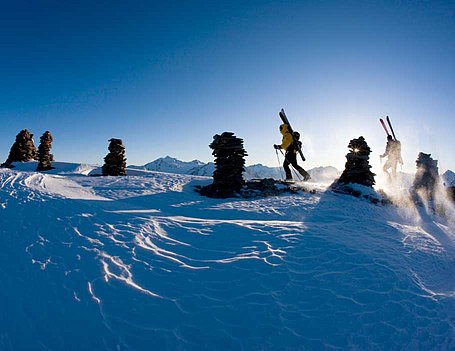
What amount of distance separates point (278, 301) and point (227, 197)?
33.9ft

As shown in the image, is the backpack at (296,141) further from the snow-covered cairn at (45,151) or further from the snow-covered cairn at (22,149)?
the snow-covered cairn at (22,149)

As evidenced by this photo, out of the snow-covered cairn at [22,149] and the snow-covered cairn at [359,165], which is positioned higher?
the snow-covered cairn at [22,149]

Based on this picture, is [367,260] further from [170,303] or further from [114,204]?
[114,204]

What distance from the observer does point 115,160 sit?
24.2 metres

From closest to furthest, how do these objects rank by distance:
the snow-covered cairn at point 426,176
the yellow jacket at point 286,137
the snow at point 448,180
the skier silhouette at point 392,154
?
1. the yellow jacket at point 286,137
2. the snow-covered cairn at point 426,176
3. the skier silhouette at point 392,154
4. the snow at point 448,180

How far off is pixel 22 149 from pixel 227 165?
130 feet

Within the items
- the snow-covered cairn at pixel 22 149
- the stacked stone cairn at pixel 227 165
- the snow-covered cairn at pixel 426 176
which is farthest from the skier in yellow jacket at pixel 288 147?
the snow-covered cairn at pixel 22 149

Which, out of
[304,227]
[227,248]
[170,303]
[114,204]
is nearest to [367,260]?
[304,227]

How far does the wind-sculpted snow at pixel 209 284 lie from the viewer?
4.20 metres

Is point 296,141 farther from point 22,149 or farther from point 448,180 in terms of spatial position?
point 448,180

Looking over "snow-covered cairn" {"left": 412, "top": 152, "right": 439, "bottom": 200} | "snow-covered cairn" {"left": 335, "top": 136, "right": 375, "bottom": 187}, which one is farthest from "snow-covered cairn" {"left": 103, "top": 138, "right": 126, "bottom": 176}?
"snow-covered cairn" {"left": 412, "top": 152, "right": 439, "bottom": 200}

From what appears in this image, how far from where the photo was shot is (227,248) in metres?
7.50

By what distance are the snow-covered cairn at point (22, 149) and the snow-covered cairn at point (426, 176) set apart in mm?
49848

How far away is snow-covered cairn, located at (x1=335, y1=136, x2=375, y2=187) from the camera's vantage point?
1902 cm
